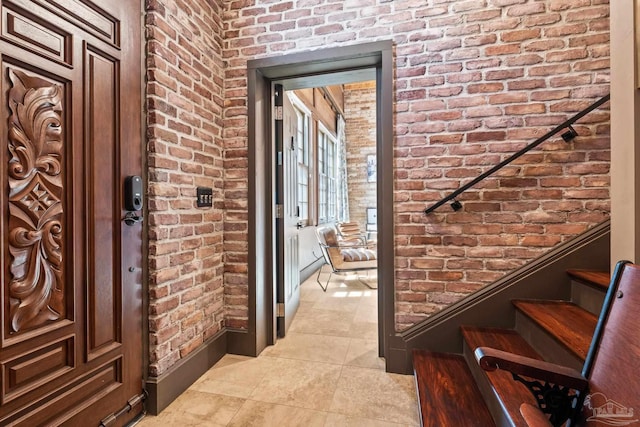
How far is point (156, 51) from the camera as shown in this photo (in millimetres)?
1649

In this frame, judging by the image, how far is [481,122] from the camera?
75.1 inches

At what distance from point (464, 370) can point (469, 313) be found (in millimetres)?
342

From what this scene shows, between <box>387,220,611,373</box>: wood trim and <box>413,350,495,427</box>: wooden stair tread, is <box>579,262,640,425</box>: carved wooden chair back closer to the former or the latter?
<box>413,350,495,427</box>: wooden stair tread

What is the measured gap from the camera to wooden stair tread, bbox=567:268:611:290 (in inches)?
58.4

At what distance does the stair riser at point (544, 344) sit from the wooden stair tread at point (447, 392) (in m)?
0.38

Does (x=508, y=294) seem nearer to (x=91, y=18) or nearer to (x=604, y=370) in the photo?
(x=604, y=370)

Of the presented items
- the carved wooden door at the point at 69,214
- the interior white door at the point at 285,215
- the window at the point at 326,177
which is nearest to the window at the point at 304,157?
the window at the point at 326,177

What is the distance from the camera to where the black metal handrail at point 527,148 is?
66.0 inches

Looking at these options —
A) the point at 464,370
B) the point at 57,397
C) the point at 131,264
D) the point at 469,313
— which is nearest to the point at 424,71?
the point at 469,313

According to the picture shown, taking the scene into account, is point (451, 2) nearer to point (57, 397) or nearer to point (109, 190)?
point (109, 190)

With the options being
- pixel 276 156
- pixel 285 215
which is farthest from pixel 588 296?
pixel 276 156

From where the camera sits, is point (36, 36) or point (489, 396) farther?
point (489, 396)

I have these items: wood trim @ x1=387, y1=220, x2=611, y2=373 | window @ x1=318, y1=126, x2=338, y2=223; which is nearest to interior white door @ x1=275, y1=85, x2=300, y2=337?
wood trim @ x1=387, y1=220, x2=611, y2=373

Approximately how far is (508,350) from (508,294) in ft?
1.36
